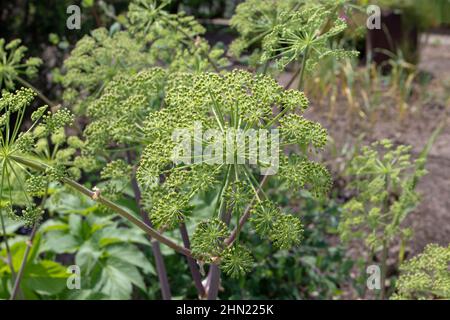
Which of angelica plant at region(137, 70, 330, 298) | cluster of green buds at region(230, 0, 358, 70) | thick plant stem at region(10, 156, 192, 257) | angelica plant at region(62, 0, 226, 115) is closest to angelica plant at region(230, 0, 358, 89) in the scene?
cluster of green buds at region(230, 0, 358, 70)

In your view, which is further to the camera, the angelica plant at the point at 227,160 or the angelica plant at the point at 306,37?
the angelica plant at the point at 306,37

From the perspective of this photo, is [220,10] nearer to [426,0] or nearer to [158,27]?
[426,0]

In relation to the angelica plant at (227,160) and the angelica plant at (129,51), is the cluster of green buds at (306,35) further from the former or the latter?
the angelica plant at (129,51)

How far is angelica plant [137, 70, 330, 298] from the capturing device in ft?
5.16

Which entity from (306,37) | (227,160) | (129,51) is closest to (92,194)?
(227,160)

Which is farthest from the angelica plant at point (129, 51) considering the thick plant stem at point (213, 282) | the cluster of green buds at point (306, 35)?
the thick plant stem at point (213, 282)

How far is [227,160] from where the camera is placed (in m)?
1.58

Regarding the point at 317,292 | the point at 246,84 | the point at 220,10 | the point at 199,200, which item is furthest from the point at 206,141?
the point at 220,10

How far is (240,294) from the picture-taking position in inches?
129

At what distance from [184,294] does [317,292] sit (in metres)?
A: 0.84

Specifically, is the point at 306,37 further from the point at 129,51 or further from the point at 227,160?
the point at 129,51

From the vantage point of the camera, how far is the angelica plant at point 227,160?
1574 mm

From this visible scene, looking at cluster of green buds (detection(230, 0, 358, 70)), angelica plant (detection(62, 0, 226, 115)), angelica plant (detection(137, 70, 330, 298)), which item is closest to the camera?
angelica plant (detection(137, 70, 330, 298))

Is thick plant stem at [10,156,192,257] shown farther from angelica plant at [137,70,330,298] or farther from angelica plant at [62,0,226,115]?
angelica plant at [62,0,226,115]
